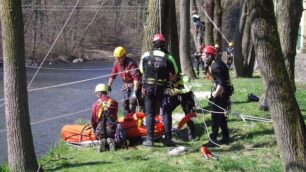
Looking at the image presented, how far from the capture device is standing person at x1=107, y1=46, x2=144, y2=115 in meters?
10.3

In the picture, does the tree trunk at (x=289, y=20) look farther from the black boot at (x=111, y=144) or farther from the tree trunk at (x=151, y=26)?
the black boot at (x=111, y=144)

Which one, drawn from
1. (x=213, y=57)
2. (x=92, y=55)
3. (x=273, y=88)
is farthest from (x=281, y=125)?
(x=92, y=55)

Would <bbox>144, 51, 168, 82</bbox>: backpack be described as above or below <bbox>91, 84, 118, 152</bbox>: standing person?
above

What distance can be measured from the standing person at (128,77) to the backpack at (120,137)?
4.15 ft

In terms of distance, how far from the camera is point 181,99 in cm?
948

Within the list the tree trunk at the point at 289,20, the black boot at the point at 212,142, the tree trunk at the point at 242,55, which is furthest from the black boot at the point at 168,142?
the tree trunk at the point at 242,55

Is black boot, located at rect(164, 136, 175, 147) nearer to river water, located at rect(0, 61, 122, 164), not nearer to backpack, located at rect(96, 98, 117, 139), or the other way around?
backpack, located at rect(96, 98, 117, 139)

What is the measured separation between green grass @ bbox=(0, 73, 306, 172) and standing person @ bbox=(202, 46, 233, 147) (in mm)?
294

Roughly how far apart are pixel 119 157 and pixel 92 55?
5461cm

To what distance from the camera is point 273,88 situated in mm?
5586

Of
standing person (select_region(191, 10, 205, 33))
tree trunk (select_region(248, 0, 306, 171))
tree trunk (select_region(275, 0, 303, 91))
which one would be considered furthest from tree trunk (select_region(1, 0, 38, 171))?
standing person (select_region(191, 10, 205, 33))

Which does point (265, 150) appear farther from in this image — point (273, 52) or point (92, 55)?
point (92, 55)

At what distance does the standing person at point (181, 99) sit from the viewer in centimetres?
900

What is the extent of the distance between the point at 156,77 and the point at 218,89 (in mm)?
1044
